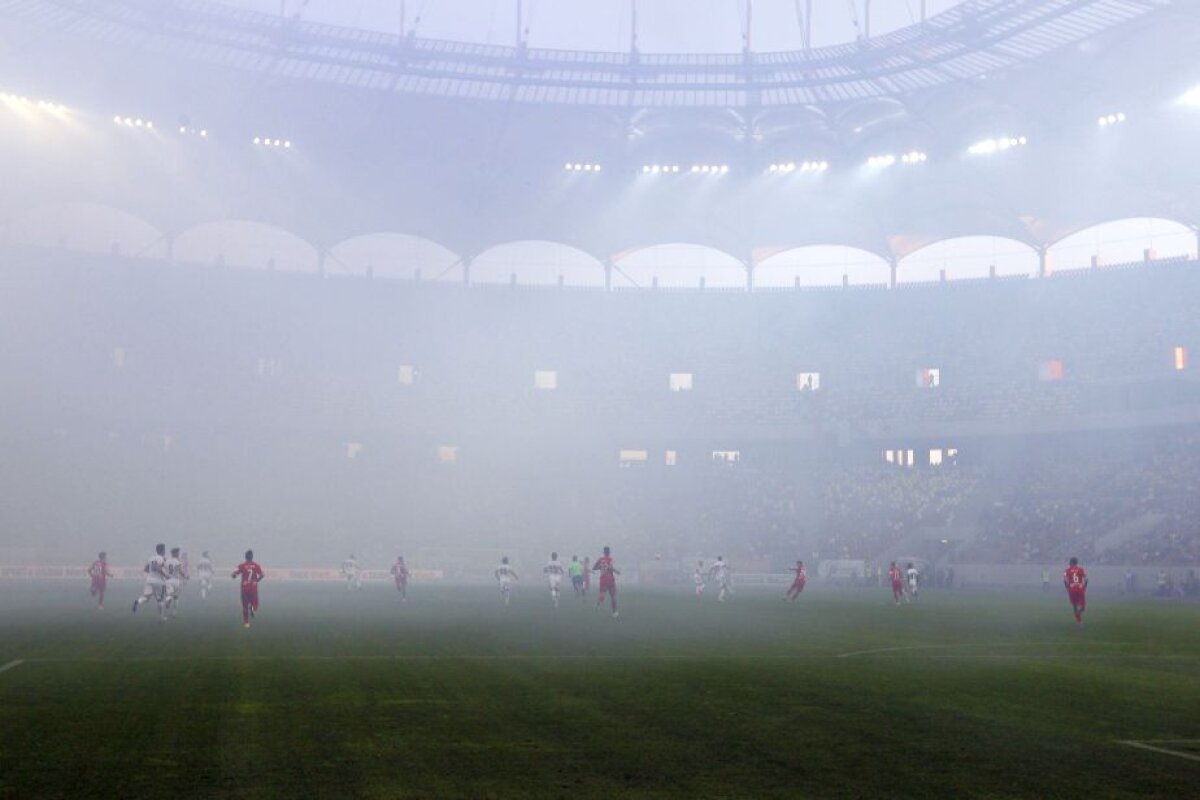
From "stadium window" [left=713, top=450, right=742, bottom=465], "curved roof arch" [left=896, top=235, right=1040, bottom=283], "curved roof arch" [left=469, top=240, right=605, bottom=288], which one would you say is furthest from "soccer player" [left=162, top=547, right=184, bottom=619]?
"curved roof arch" [left=896, top=235, right=1040, bottom=283]

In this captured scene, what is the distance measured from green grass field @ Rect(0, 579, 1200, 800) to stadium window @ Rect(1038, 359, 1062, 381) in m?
46.4

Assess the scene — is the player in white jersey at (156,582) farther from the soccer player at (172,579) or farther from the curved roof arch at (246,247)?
the curved roof arch at (246,247)

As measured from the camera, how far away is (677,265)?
83.9 meters

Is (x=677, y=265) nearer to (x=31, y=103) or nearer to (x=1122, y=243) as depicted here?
(x=1122, y=243)

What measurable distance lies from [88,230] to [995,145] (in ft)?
180

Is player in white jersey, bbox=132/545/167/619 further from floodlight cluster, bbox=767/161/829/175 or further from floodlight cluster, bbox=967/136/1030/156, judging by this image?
floodlight cluster, bbox=767/161/829/175

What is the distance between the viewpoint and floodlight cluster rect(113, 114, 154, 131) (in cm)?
6850

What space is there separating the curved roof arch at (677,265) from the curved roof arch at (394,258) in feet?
39.0

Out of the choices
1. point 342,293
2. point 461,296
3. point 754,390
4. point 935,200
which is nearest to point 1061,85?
point 935,200

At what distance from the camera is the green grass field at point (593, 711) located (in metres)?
9.37

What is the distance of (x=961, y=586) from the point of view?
188 feet

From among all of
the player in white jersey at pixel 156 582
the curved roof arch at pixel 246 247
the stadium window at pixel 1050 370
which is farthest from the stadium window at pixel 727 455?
the player in white jersey at pixel 156 582

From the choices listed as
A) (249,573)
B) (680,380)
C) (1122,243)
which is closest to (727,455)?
(680,380)

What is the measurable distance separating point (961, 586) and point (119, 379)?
154ft
